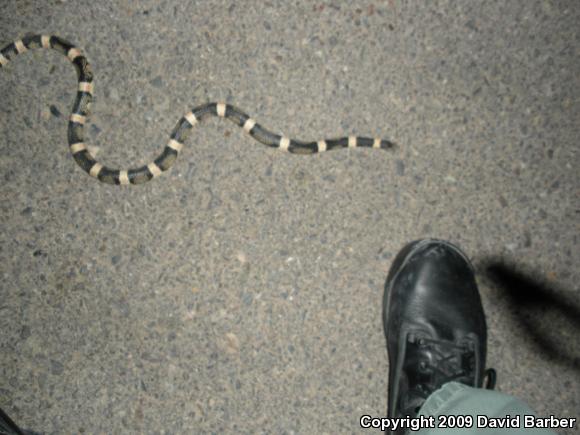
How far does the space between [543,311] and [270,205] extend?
1.59 metres

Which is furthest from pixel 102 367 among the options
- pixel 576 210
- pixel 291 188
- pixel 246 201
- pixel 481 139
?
pixel 576 210

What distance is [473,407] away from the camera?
1.53m

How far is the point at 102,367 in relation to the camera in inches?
76.1

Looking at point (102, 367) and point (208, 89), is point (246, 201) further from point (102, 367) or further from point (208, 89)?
point (102, 367)

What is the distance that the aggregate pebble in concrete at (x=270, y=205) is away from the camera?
1938 millimetres

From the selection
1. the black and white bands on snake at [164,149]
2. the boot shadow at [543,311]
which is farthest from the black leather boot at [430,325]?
the black and white bands on snake at [164,149]

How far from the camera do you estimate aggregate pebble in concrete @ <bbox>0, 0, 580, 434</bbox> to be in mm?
1938

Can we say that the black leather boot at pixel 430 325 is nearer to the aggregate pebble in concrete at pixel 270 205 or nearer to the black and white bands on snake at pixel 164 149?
the aggregate pebble in concrete at pixel 270 205

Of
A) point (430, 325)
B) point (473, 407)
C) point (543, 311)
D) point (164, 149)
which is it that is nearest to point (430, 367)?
point (430, 325)

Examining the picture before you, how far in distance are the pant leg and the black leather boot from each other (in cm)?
12

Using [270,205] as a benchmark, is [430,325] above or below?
below

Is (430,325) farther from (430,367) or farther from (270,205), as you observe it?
(270,205)

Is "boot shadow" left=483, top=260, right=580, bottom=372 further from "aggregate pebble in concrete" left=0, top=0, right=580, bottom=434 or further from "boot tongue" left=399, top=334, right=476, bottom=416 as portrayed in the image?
"boot tongue" left=399, top=334, right=476, bottom=416

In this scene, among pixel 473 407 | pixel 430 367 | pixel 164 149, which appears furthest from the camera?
pixel 164 149
